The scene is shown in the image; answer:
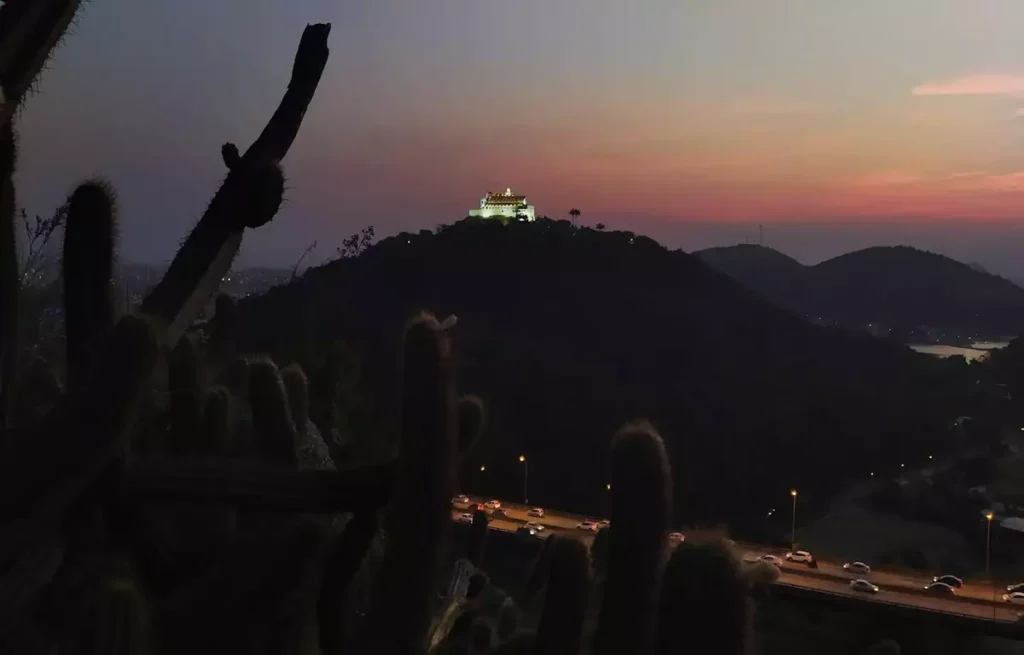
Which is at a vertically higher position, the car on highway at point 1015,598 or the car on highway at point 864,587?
the car on highway at point 864,587

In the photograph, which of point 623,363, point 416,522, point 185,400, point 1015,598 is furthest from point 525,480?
point 416,522

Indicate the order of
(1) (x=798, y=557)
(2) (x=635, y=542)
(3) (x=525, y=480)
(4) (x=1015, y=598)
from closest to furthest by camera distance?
(2) (x=635, y=542) → (4) (x=1015, y=598) → (1) (x=798, y=557) → (3) (x=525, y=480)

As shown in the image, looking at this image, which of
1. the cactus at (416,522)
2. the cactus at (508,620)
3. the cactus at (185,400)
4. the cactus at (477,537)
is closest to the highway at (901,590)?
the cactus at (508,620)

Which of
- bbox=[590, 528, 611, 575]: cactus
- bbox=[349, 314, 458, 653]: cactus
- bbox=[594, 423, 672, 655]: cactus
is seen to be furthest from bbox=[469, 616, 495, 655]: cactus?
bbox=[594, 423, 672, 655]: cactus

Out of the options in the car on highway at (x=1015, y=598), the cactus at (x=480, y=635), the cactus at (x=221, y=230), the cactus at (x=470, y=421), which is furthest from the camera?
the car on highway at (x=1015, y=598)

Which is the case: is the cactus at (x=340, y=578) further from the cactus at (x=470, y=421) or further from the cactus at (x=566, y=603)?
the cactus at (x=566, y=603)

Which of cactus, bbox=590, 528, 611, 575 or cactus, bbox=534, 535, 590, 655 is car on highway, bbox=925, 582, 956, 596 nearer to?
cactus, bbox=590, 528, 611, 575

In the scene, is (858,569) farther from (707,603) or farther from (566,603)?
(707,603)

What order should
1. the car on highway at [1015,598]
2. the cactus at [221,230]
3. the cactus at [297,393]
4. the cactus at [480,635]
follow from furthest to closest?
1. the car on highway at [1015,598]
2. the cactus at [480,635]
3. the cactus at [297,393]
4. the cactus at [221,230]
